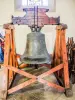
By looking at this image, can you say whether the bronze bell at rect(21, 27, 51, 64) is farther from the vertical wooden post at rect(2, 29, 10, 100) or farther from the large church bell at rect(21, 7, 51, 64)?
the vertical wooden post at rect(2, 29, 10, 100)

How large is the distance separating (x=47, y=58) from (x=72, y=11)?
195 centimetres

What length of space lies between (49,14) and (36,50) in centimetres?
179

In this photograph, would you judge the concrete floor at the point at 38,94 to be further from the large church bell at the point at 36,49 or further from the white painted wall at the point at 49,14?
the white painted wall at the point at 49,14

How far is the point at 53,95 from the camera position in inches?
98.9

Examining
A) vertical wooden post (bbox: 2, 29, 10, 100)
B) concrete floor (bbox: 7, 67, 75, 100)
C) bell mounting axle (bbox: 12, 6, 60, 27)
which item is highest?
bell mounting axle (bbox: 12, 6, 60, 27)

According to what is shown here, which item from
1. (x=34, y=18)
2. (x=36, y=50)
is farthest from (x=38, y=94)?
(x=34, y=18)

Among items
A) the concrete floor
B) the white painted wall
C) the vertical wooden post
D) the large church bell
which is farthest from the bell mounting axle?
the white painted wall

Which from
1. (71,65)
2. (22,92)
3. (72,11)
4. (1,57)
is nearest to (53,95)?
(22,92)

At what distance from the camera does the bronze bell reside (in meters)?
2.54

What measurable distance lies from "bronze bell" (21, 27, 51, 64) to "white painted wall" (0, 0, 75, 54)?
1.62m

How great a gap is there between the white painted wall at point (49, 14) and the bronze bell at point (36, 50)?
162 centimetres

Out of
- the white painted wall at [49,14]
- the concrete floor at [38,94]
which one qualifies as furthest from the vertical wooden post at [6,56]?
the white painted wall at [49,14]

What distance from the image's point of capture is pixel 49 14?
13.6ft

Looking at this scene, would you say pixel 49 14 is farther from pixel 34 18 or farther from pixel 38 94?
pixel 38 94
